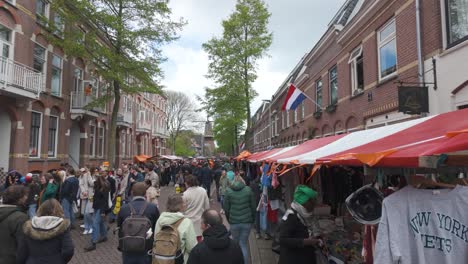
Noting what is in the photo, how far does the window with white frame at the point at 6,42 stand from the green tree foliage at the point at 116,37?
208cm

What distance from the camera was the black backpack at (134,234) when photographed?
377cm

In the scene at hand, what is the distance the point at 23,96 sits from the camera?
13.0 meters

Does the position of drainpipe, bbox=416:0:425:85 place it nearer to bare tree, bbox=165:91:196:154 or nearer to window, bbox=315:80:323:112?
window, bbox=315:80:323:112

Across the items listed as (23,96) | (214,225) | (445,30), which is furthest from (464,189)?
(23,96)

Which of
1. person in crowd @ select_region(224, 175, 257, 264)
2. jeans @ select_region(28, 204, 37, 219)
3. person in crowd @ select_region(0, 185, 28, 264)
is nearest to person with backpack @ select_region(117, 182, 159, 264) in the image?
person in crowd @ select_region(0, 185, 28, 264)

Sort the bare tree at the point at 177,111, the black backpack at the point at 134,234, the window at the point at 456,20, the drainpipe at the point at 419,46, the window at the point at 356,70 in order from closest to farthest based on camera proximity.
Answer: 1. the black backpack at the point at 134,234
2. the window at the point at 456,20
3. the drainpipe at the point at 419,46
4. the window at the point at 356,70
5. the bare tree at the point at 177,111

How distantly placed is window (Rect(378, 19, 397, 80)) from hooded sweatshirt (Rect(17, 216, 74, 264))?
8.96 metres

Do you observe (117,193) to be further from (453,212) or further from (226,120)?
(226,120)

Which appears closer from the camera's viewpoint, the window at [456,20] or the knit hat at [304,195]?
the knit hat at [304,195]

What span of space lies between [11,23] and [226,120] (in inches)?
543

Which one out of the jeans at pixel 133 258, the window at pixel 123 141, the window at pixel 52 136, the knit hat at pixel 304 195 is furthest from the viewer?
the window at pixel 123 141

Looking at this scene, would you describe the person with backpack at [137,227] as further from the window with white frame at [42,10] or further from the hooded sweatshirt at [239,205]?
the window with white frame at [42,10]

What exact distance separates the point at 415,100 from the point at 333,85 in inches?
277

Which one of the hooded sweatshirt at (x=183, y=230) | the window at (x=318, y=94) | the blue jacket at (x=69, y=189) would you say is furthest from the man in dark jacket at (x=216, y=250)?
the window at (x=318, y=94)
